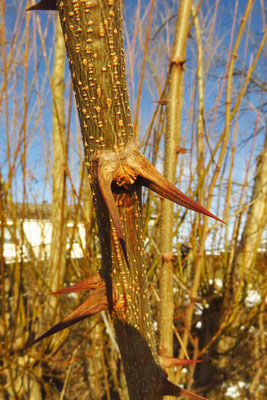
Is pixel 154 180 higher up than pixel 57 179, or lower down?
lower down

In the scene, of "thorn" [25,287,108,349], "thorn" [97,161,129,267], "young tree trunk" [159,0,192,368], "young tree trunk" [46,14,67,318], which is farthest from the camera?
"young tree trunk" [46,14,67,318]

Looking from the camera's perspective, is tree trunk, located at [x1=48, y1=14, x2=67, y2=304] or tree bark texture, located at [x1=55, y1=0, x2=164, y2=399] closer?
tree bark texture, located at [x1=55, y1=0, x2=164, y2=399]

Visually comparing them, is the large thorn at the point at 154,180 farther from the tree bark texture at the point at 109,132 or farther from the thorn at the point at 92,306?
the thorn at the point at 92,306

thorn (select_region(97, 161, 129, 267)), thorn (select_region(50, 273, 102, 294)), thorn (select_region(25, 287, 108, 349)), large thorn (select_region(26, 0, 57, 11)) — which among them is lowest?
thorn (select_region(25, 287, 108, 349))

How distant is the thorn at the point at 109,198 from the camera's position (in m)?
0.28

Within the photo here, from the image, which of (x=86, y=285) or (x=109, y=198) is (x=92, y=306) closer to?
(x=86, y=285)

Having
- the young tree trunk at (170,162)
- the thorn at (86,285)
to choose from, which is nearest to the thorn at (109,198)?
the thorn at (86,285)

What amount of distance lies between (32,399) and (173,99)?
6.39 ft

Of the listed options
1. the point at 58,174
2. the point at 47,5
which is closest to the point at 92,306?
the point at 47,5

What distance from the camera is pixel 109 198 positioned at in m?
0.30

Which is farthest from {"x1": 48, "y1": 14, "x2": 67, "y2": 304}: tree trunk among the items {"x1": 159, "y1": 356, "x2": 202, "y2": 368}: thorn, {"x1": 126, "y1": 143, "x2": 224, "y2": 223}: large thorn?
{"x1": 126, "y1": 143, "x2": 224, "y2": 223}: large thorn

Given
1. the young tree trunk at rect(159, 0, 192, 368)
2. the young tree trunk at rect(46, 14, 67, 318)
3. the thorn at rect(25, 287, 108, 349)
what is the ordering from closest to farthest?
the thorn at rect(25, 287, 108, 349)
the young tree trunk at rect(159, 0, 192, 368)
the young tree trunk at rect(46, 14, 67, 318)

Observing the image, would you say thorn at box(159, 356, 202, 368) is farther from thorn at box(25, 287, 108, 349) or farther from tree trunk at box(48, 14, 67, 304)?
tree trunk at box(48, 14, 67, 304)

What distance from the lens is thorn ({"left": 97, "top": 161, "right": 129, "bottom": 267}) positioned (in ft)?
0.92
